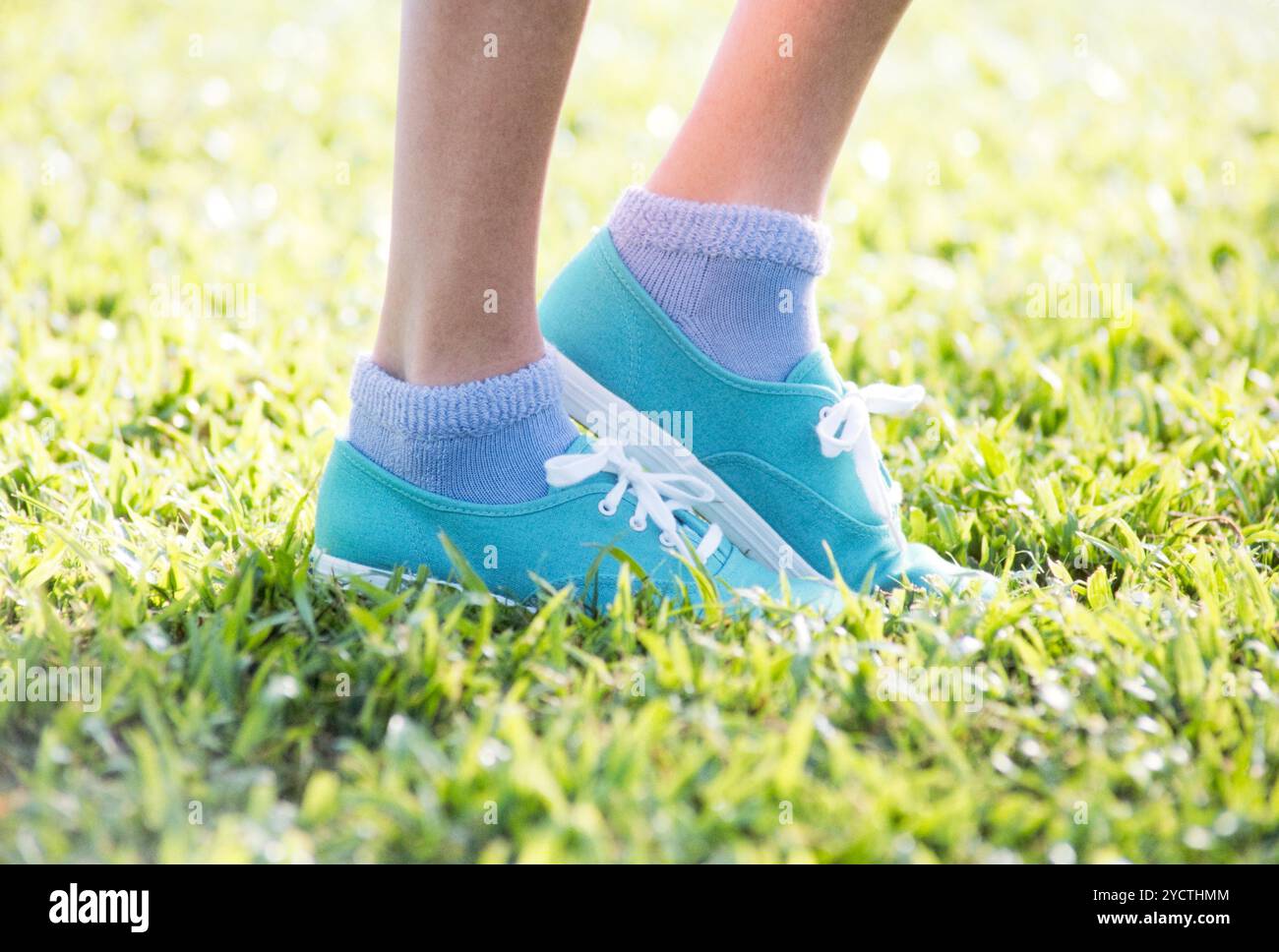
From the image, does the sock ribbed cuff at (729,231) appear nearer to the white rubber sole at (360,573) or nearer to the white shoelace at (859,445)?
the white shoelace at (859,445)

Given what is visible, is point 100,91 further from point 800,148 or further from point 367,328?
point 800,148

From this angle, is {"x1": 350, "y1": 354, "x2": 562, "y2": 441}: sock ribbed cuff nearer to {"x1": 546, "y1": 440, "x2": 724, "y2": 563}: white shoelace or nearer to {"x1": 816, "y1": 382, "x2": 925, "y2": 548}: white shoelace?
{"x1": 546, "y1": 440, "x2": 724, "y2": 563}: white shoelace

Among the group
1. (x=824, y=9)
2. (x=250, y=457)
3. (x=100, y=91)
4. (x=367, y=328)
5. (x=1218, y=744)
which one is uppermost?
(x=100, y=91)

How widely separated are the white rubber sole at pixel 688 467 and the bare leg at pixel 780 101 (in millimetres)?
276

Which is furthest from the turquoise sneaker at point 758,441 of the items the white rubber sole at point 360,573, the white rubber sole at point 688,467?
the white rubber sole at point 360,573

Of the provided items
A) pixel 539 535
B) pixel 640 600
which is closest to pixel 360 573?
pixel 539 535

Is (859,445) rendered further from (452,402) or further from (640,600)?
(452,402)

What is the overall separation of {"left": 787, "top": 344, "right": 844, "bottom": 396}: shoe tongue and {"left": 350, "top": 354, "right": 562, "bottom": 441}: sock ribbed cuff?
1.08 ft

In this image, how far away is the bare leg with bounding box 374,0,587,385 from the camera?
4.26 feet
